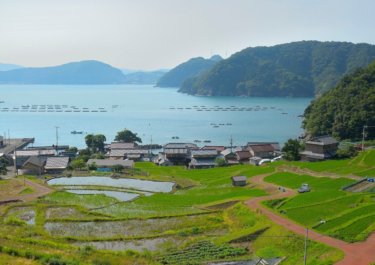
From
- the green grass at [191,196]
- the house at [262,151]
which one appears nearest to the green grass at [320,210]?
the green grass at [191,196]

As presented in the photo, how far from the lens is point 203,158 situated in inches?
2633

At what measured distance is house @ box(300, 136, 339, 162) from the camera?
2264 inches

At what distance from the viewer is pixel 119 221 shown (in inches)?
1355

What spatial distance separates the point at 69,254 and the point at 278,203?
744 inches

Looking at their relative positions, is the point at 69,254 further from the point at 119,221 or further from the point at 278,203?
the point at 278,203

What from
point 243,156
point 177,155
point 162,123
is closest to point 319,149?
point 243,156

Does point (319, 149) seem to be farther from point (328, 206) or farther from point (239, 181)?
point (328, 206)

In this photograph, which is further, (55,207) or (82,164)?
(82,164)

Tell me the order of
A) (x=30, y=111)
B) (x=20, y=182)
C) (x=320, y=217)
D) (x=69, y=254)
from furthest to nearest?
(x=30, y=111) < (x=20, y=182) < (x=320, y=217) < (x=69, y=254)

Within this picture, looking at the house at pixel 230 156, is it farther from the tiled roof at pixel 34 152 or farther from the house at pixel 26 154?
the tiled roof at pixel 34 152

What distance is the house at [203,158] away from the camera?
2578 inches

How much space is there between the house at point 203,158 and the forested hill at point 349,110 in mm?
27317

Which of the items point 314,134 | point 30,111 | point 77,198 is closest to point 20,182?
point 77,198

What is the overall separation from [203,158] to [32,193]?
29.2 meters
